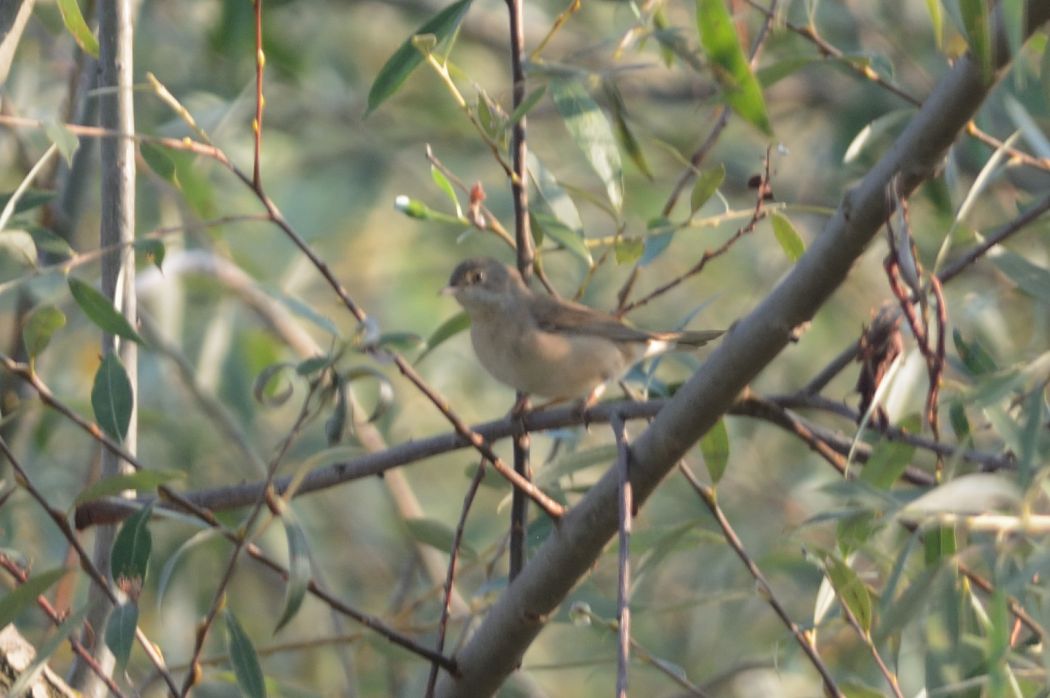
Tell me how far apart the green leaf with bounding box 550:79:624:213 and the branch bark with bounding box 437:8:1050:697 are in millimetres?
595

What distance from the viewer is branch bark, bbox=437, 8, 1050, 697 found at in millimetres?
1745

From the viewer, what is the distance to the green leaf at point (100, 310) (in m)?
2.21

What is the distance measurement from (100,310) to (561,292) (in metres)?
4.06

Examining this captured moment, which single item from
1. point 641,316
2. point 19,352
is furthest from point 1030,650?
point 641,316

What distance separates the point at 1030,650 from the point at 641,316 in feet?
13.0

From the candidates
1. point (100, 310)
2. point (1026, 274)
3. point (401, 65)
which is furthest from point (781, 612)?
point (100, 310)

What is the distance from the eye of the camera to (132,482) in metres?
2.01

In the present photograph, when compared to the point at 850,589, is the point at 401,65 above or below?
above

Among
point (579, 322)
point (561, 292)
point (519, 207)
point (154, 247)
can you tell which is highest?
point (561, 292)

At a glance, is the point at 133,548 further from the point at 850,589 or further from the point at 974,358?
the point at 974,358

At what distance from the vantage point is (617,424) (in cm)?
215

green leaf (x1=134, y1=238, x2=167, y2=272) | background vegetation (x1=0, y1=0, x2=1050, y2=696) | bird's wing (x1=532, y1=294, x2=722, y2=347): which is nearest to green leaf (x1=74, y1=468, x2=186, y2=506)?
background vegetation (x1=0, y1=0, x2=1050, y2=696)

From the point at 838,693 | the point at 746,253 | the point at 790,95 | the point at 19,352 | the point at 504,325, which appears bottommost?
the point at 19,352

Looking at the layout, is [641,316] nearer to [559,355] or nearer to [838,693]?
[559,355]
